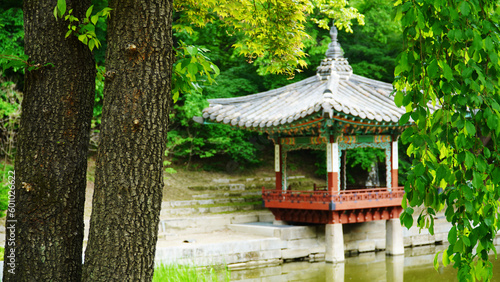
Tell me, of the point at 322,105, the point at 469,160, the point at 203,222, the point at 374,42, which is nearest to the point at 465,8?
the point at 469,160

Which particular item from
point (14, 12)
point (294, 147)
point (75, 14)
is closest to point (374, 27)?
point (294, 147)

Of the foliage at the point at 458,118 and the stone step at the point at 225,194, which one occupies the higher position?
the foliage at the point at 458,118

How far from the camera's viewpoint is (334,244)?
10500 mm

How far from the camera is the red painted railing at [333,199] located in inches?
414

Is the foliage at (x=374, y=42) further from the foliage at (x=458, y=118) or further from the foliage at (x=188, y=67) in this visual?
the foliage at (x=458, y=118)

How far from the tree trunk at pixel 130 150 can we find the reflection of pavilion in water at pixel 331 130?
7.15 metres

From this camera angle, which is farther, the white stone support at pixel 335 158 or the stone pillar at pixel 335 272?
the white stone support at pixel 335 158

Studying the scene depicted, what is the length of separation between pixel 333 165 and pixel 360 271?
89.6 inches

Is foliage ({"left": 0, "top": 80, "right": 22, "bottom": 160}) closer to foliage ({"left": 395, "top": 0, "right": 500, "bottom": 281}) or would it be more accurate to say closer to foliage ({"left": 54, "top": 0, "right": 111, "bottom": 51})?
foliage ({"left": 54, "top": 0, "right": 111, "bottom": 51})

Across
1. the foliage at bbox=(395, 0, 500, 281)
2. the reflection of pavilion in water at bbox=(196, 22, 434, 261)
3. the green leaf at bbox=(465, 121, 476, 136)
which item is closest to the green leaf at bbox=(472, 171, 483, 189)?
the foliage at bbox=(395, 0, 500, 281)

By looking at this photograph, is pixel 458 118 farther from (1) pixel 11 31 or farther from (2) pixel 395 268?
(1) pixel 11 31

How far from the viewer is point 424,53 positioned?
2195 millimetres

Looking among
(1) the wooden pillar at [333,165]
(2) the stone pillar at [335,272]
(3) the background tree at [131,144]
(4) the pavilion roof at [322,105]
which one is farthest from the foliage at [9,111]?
(3) the background tree at [131,144]

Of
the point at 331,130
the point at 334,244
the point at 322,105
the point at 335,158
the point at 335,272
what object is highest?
the point at 322,105
